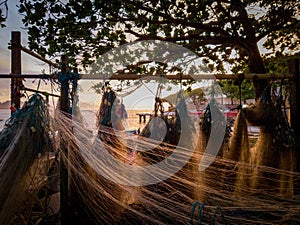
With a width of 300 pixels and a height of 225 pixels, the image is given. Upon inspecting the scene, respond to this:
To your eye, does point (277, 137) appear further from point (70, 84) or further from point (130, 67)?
point (130, 67)

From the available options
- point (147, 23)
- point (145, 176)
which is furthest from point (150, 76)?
point (147, 23)

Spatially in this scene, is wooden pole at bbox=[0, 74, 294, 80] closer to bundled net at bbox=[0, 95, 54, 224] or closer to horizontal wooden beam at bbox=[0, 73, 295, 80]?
horizontal wooden beam at bbox=[0, 73, 295, 80]

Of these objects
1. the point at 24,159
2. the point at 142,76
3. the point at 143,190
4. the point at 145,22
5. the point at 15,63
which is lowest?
Answer: the point at 143,190

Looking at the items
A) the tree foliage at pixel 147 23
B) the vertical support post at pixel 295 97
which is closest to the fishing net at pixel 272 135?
the vertical support post at pixel 295 97

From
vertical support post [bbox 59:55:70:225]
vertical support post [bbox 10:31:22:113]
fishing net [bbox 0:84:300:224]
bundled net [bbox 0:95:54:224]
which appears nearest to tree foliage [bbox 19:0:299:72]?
vertical support post [bbox 10:31:22:113]

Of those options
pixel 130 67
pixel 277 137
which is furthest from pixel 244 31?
pixel 277 137

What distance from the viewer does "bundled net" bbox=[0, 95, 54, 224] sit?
114 centimetres

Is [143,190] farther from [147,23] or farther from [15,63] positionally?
[147,23]

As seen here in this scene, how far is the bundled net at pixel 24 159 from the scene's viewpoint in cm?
114

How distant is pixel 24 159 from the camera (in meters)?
1.21

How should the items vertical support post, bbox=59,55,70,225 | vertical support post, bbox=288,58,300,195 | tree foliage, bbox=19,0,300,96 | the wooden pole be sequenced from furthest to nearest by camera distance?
1. tree foliage, bbox=19,0,300,96
2. vertical support post, bbox=288,58,300,195
3. the wooden pole
4. vertical support post, bbox=59,55,70,225

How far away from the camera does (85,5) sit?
2559 mm

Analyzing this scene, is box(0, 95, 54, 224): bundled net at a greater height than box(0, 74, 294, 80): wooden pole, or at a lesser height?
lesser

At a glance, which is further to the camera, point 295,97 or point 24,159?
point 295,97
